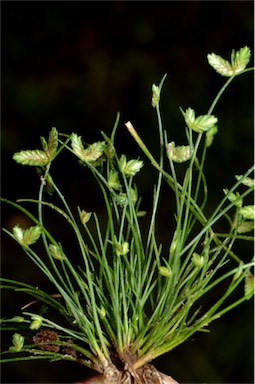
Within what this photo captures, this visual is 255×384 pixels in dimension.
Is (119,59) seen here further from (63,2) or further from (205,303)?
(205,303)

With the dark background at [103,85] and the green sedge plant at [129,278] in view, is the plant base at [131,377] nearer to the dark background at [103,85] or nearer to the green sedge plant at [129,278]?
the green sedge plant at [129,278]

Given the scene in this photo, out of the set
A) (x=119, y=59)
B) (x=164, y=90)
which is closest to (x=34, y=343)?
(x=164, y=90)

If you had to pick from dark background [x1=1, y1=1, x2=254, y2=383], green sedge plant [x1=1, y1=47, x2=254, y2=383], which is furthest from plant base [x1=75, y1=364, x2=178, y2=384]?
dark background [x1=1, y1=1, x2=254, y2=383]

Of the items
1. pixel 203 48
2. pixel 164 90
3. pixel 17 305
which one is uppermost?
pixel 203 48

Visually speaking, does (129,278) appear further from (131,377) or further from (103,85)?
(103,85)

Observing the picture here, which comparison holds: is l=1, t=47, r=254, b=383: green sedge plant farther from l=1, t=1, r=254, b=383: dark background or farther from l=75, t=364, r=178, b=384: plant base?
l=1, t=1, r=254, b=383: dark background

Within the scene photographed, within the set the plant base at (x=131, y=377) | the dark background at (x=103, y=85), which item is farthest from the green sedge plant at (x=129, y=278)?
the dark background at (x=103, y=85)

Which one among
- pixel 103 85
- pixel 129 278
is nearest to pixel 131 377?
pixel 129 278

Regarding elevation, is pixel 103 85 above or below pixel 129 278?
above
